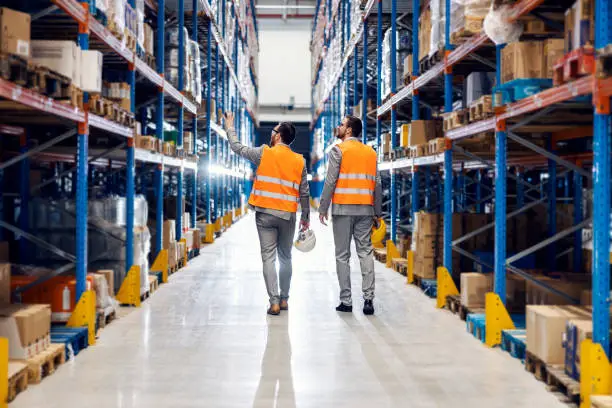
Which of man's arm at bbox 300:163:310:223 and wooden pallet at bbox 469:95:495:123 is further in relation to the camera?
man's arm at bbox 300:163:310:223

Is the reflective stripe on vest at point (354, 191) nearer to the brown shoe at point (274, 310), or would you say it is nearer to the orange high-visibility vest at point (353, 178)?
the orange high-visibility vest at point (353, 178)

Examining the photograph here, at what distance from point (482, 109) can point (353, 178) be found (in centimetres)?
130

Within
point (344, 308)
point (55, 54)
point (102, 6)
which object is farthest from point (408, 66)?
point (55, 54)

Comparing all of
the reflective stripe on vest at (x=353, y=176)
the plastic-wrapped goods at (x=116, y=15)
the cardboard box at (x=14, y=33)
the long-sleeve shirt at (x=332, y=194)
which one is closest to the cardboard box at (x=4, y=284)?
the cardboard box at (x=14, y=33)

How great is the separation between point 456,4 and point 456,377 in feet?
12.3

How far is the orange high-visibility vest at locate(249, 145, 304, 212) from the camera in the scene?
226 inches

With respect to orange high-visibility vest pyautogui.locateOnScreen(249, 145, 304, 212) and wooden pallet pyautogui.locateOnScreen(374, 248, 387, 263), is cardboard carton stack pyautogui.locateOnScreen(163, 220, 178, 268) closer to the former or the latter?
orange high-visibility vest pyautogui.locateOnScreen(249, 145, 304, 212)

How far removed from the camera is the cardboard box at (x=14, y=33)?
3625mm

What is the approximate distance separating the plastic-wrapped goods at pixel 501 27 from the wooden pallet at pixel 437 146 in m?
1.92

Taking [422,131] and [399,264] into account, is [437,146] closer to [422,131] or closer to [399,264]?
[422,131]

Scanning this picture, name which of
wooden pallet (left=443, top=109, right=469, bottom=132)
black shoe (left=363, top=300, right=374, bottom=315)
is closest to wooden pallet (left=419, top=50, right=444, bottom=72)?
wooden pallet (left=443, top=109, right=469, bottom=132)

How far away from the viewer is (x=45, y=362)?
3.99 meters

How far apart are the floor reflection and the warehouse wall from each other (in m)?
32.0

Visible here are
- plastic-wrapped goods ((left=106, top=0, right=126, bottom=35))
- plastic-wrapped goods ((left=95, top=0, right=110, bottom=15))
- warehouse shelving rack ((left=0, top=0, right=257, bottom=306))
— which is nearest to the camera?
warehouse shelving rack ((left=0, top=0, right=257, bottom=306))
